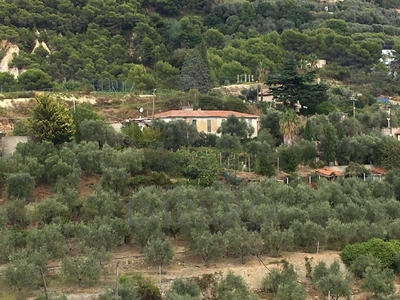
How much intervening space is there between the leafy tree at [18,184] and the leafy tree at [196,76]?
25.4 meters

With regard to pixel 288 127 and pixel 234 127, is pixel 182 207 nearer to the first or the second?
pixel 234 127

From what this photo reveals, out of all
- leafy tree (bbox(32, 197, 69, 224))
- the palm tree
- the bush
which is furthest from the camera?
the palm tree

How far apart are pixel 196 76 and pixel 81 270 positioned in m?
32.3

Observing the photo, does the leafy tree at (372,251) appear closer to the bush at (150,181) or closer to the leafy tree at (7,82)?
the bush at (150,181)

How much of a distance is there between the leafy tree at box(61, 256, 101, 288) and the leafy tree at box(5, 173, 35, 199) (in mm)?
7011

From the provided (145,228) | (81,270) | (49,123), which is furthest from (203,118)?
(81,270)

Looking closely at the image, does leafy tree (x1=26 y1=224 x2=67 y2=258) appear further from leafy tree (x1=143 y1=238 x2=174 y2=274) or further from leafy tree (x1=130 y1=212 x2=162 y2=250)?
leafy tree (x1=143 y1=238 x2=174 y2=274)

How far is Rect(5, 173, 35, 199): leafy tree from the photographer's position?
3259cm

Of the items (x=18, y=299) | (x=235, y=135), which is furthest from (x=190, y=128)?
(x=18, y=299)

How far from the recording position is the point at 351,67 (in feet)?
237

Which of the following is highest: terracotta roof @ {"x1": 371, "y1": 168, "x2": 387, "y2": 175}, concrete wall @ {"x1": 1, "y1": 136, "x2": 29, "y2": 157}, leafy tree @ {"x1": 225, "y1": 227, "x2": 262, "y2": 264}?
concrete wall @ {"x1": 1, "y1": 136, "x2": 29, "y2": 157}

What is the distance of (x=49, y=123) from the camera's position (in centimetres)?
3731

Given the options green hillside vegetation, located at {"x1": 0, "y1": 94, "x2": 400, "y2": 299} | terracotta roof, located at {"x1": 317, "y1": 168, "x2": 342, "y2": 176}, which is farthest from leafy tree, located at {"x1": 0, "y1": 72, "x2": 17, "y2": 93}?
terracotta roof, located at {"x1": 317, "y1": 168, "x2": 342, "y2": 176}

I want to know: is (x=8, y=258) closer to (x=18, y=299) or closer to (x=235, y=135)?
(x=18, y=299)
